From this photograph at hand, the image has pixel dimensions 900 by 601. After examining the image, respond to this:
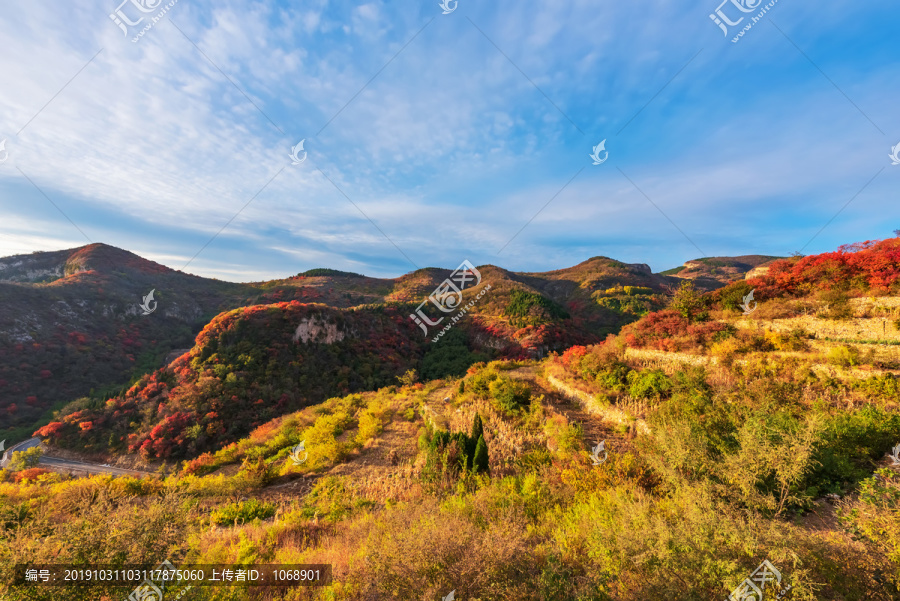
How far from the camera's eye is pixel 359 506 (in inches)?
333

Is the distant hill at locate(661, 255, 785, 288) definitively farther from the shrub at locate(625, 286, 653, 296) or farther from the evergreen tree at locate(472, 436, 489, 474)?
the evergreen tree at locate(472, 436, 489, 474)

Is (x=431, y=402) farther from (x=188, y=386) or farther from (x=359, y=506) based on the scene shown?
(x=188, y=386)

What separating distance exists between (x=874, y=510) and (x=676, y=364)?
31.6 ft

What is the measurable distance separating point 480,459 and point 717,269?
102019mm

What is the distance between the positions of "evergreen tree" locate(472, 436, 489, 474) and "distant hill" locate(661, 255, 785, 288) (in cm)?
8167

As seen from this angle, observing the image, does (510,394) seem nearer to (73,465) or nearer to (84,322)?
(73,465)

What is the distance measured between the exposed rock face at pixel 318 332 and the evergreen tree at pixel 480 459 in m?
26.0

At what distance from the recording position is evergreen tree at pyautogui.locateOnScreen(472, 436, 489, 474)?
945 cm

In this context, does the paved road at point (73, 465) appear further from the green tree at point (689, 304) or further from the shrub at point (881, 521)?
the green tree at point (689, 304)

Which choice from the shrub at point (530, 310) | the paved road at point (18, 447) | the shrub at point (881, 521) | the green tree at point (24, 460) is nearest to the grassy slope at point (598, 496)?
the shrub at point (881, 521)

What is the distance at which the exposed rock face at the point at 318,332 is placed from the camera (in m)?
30.6

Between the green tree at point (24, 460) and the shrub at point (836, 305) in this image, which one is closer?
the shrub at point (836, 305)

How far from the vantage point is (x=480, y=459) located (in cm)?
959

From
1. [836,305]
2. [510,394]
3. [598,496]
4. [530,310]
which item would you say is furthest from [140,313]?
[836,305]
